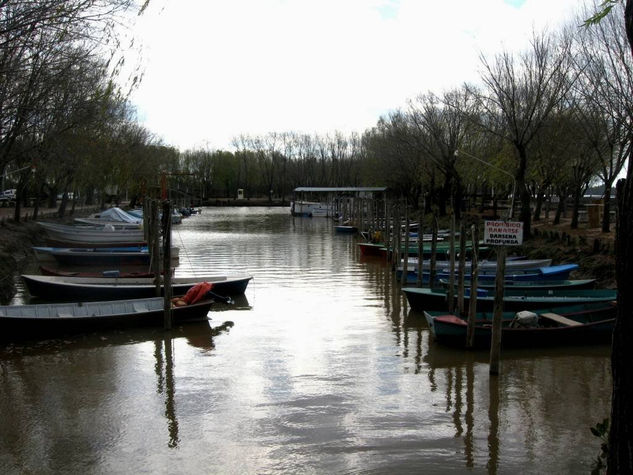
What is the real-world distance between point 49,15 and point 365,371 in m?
8.47

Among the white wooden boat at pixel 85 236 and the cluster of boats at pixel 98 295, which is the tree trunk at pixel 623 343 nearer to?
the cluster of boats at pixel 98 295

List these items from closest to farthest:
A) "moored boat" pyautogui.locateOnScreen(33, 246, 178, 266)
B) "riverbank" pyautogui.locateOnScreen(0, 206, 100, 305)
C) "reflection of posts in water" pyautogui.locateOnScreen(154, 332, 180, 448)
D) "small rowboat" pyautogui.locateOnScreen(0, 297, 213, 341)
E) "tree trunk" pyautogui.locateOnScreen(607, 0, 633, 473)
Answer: "tree trunk" pyautogui.locateOnScreen(607, 0, 633, 473), "reflection of posts in water" pyautogui.locateOnScreen(154, 332, 180, 448), "small rowboat" pyautogui.locateOnScreen(0, 297, 213, 341), "riverbank" pyautogui.locateOnScreen(0, 206, 100, 305), "moored boat" pyautogui.locateOnScreen(33, 246, 178, 266)

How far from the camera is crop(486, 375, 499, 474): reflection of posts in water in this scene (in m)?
8.04

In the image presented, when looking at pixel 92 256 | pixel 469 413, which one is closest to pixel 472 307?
pixel 469 413

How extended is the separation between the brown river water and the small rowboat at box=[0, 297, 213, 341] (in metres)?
0.30

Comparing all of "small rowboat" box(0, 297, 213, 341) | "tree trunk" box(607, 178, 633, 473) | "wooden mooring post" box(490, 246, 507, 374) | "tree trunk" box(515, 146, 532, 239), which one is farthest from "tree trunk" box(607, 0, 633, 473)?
"tree trunk" box(515, 146, 532, 239)

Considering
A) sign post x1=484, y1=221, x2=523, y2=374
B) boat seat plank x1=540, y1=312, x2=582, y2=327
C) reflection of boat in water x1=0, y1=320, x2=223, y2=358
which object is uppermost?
sign post x1=484, y1=221, x2=523, y2=374

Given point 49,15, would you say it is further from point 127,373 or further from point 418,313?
point 418,313

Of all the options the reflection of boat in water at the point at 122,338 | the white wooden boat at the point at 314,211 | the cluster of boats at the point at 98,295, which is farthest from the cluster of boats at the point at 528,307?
the white wooden boat at the point at 314,211

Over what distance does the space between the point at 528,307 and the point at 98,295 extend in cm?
1173

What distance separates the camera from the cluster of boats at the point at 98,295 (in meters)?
14.1

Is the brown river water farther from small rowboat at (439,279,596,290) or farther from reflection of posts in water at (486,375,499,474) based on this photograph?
small rowboat at (439,279,596,290)

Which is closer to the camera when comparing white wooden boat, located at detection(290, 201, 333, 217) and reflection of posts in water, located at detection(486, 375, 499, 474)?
reflection of posts in water, located at detection(486, 375, 499, 474)

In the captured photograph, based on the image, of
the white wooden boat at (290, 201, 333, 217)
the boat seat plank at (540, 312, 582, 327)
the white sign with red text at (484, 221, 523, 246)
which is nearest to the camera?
the white sign with red text at (484, 221, 523, 246)
